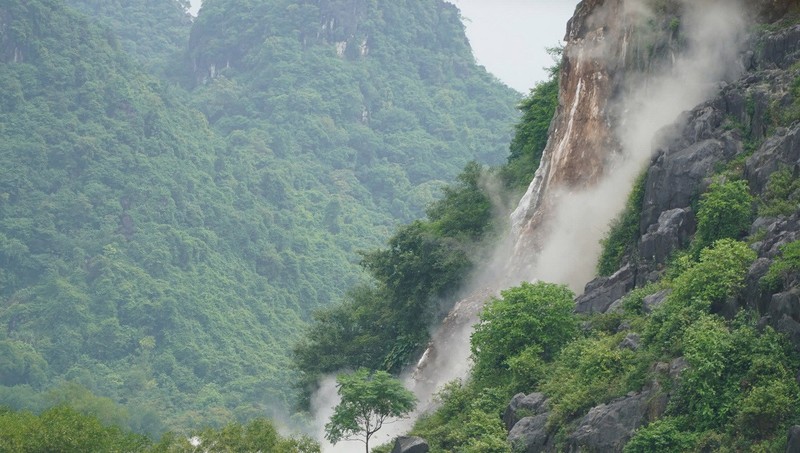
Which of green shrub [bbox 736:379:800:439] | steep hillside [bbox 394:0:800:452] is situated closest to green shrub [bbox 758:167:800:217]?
steep hillside [bbox 394:0:800:452]

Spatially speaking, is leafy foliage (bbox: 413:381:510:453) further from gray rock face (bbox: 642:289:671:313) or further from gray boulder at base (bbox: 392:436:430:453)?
gray rock face (bbox: 642:289:671:313)

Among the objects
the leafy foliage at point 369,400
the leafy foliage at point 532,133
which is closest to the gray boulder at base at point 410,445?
the leafy foliage at point 369,400

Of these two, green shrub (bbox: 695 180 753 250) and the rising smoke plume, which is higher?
the rising smoke plume

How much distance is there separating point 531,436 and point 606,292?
6.39 m

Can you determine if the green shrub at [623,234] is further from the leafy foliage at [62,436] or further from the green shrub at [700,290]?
the leafy foliage at [62,436]

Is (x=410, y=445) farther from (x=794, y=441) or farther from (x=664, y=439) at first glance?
(x=794, y=441)

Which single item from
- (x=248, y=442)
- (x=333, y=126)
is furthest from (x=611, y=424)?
(x=333, y=126)

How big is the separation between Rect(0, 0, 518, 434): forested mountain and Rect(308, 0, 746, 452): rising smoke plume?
140 ft

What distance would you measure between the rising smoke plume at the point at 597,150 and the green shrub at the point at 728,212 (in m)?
5.38

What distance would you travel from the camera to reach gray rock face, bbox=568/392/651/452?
38688 mm

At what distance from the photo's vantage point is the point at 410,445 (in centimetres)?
4425

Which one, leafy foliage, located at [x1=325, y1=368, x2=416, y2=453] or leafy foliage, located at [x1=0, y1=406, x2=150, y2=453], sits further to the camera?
leafy foliage, located at [x1=0, y1=406, x2=150, y2=453]

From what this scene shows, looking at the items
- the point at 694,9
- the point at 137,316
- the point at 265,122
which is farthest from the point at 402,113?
the point at 694,9

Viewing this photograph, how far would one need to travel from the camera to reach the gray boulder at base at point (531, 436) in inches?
1618
